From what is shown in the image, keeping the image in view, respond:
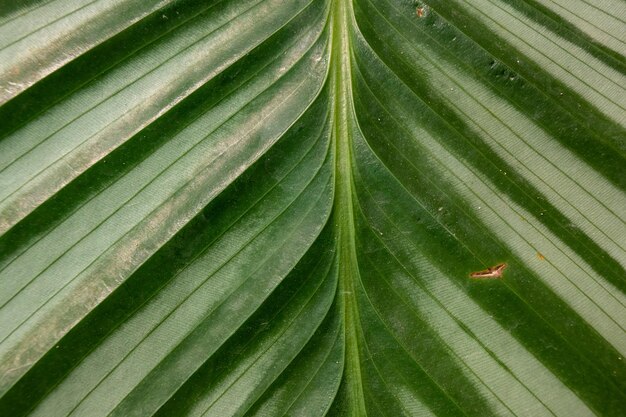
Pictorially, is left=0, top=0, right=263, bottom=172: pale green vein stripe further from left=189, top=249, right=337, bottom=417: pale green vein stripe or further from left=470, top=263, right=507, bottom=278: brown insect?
left=470, top=263, right=507, bottom=278: brown insect

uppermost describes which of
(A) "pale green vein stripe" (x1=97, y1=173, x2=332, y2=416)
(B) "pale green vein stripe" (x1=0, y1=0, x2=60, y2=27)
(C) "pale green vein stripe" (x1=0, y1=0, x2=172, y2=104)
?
(B) "pale green vein stripe" (x1=0, y1=0, x2=60, y2=27)

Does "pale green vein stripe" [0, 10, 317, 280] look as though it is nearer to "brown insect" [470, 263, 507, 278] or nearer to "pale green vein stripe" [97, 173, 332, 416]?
"pale green vein stripe" [97, 173, 332, 416]

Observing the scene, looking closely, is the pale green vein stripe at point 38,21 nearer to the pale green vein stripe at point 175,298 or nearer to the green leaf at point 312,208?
the green leaf at point 312,208

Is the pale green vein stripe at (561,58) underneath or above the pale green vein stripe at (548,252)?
above

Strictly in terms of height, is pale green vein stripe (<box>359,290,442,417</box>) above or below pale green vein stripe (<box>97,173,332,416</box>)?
below

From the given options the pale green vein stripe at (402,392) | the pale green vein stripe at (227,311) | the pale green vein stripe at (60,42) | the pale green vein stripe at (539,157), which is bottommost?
the pale green vein stripe at (402,392)

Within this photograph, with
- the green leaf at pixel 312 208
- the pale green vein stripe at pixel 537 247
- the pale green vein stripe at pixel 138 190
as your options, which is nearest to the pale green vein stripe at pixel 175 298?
the green leaf at pixel 312 208

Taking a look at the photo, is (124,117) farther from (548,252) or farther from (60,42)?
(548,252)

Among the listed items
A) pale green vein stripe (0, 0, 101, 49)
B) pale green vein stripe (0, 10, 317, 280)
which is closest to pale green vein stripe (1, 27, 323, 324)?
pale green vein stripe (0, 10, 317, 280)
